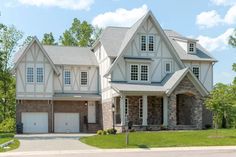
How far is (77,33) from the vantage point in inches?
2729

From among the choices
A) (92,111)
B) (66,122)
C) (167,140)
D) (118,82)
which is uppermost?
(118,82)

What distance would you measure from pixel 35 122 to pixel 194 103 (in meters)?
16.5

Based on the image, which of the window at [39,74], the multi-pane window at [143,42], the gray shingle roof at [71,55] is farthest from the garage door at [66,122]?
the multi-pane window at [143,42]

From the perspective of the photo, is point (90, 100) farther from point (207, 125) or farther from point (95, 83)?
point (207, 125)

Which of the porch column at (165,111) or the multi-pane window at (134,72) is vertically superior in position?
the multi-pane window at (134,72)

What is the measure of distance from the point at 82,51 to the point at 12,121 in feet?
43.8

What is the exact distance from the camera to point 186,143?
28.3 meters

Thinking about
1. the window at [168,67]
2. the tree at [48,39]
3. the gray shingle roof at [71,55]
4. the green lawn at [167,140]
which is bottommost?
the green lawn at [167,140]

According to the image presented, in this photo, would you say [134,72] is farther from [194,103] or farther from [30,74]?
[30,74]

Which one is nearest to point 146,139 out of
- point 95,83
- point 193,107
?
point 193,107

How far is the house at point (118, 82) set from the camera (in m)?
39.9

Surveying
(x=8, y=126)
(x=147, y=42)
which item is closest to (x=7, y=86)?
(x=8, y=126)

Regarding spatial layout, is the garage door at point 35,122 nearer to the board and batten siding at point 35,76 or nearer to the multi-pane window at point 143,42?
the board and batten siding at point 35,76

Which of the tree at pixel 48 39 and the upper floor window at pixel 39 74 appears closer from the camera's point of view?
the upper floor window at pixel 39 74
